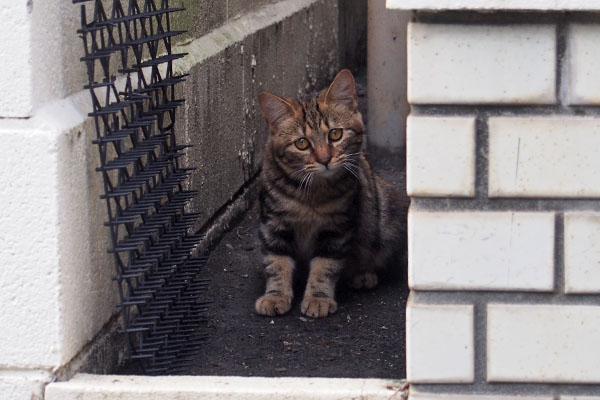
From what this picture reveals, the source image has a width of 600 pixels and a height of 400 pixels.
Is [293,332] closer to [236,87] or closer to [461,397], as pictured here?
[461,397]

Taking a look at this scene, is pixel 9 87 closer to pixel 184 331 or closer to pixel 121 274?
pixel 121 274

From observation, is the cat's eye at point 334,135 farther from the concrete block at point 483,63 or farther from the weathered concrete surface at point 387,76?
the weathered concrete surface at point 387,76

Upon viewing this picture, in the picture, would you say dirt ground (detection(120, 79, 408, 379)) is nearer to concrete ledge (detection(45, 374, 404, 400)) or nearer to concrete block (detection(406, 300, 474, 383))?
concrete ledge (detection(45, 374, 404, 400))

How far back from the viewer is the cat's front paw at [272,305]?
3850mm

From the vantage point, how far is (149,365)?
3.10 m

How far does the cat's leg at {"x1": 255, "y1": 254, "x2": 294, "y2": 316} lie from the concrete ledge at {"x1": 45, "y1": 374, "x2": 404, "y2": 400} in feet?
3.63

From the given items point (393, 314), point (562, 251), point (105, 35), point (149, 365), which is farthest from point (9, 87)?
point (393, 314)

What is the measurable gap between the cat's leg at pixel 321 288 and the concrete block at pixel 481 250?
1.37m

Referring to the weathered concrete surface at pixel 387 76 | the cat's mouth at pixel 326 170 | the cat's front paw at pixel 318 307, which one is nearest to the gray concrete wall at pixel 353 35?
the weathered concrete surface at pixel 387 76

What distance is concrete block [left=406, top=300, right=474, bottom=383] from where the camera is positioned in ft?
8.26

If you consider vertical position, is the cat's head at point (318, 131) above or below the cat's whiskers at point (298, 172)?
above

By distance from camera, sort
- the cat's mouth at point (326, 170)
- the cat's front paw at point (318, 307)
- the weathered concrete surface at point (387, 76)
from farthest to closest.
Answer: the weathered concrete surface at point (387, 76) < the cat's mouth at point (326, 170) < the cat's front paw at point (318, 307)

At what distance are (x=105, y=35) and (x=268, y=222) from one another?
1296 mm

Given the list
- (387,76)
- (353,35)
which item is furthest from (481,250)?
(353,35)
